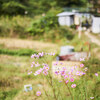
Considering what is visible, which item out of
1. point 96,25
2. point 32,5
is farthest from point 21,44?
point 96,25

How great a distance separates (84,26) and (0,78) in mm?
7140

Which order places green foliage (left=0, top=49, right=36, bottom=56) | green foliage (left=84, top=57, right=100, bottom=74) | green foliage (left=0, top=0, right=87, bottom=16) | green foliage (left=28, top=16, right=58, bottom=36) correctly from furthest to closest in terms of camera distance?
green foliage (left=28, top=16, right=58, bottom=36) → green foliage (left=0, top=0, right=87, bottom=16) → green foliage (left=0, top=49, right=36, bottom=56) → green foliage (left=84, top=57, right=100, bottom=74)

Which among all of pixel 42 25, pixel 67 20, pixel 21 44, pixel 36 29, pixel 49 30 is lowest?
pixel 21 44

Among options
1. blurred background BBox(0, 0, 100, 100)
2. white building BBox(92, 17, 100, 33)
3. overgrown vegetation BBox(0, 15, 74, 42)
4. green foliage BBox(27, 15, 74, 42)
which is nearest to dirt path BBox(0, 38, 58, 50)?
blurred background BBox(0, 0, 100, 100)

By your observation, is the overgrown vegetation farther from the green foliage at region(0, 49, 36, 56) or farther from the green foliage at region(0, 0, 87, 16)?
the green foliage at region(0, 49, 36, 56)

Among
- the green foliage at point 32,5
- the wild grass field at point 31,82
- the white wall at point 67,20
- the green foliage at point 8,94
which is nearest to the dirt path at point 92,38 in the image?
the wild grass field at point 31,82

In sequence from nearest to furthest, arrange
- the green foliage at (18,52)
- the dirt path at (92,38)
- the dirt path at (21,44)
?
the green foliage at (18,52) → the dirt path at (21,44) → the dirt path at (92,38)

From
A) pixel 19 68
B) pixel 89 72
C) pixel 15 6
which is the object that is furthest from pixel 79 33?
pixel 89 72

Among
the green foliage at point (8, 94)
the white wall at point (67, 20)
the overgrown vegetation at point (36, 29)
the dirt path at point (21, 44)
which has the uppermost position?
the white wall at point (67, 20)

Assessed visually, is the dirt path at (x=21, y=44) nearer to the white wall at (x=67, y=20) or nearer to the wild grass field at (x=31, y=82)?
the wild grass field at (x=31, y=82)

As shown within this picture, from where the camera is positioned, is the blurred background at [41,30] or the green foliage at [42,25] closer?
the blurred background at [41,30]

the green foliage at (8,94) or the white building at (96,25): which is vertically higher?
the white building at (96,25)

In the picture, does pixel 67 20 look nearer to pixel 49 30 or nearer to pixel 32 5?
pixel 32 5

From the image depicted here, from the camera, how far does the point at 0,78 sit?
5.07 m
